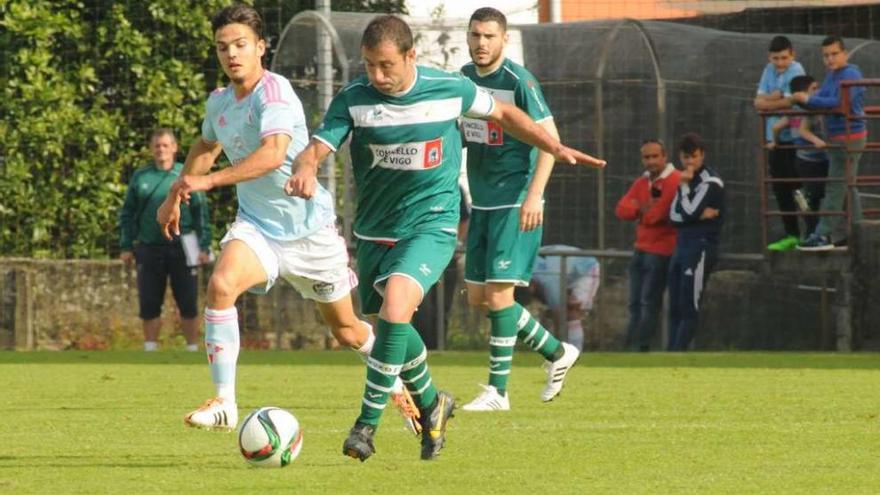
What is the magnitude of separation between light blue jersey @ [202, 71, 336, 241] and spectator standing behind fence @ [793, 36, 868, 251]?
8897mm

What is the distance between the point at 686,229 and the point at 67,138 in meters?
7.04

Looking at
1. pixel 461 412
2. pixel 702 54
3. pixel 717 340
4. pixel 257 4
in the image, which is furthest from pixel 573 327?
pixel 461 412

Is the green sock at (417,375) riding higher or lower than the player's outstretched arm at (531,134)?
lower

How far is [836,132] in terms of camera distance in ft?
59.3

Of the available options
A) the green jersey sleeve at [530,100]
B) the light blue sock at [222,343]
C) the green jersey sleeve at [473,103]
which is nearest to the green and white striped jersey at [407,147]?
the green jersey sleeve at [473,103]

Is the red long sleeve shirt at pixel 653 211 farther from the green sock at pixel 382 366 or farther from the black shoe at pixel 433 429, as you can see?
the green sock at pixel 382 366

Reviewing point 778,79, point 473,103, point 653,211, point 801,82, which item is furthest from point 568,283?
point 473,103

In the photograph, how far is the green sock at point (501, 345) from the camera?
11.2m

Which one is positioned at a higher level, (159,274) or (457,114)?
(457,114)

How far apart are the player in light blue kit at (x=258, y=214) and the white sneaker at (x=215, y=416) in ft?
0.68

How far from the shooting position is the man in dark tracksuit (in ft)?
58.1

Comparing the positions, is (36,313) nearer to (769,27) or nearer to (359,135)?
(769,27)

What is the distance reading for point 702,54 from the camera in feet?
64.1

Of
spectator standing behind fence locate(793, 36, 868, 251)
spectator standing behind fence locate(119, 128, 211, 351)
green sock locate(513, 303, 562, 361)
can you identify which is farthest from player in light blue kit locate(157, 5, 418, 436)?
spectator standing behind fence locate(793, 36, 868, 251)
